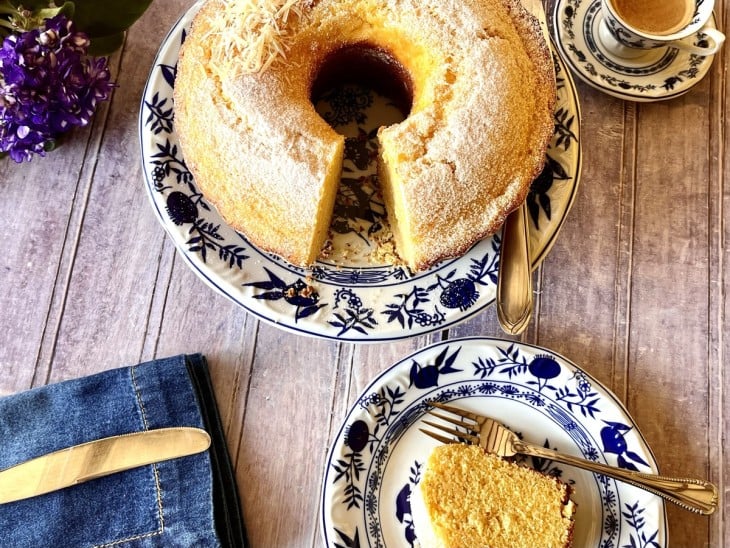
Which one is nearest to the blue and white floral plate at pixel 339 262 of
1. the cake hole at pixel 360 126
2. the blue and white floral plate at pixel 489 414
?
the cake hole at pixel 360 126

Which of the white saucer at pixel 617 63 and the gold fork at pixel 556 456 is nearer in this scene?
the gold fork at pixel 556 456

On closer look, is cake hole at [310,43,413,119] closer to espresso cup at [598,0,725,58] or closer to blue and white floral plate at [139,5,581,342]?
blue and white floral plate at [139,5,581,342]

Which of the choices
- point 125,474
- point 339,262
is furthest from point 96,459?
point 339,262

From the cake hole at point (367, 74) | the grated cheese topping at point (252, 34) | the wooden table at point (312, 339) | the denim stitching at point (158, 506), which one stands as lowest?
the denim stitching at point (158, 506)

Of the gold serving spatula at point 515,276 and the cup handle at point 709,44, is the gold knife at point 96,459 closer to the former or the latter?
the gold serving spatula at point 515,276

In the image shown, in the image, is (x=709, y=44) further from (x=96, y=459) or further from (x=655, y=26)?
(x=96, y=459)
